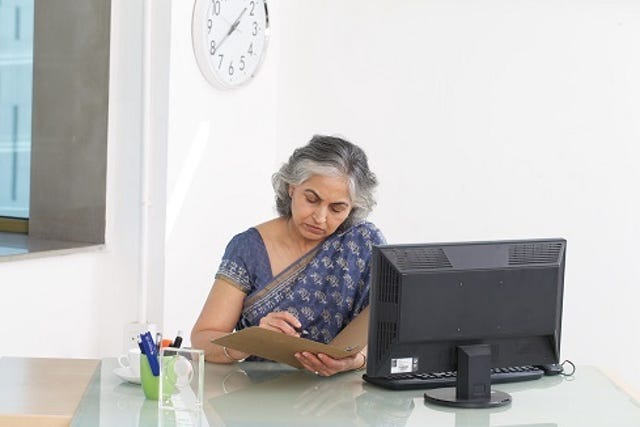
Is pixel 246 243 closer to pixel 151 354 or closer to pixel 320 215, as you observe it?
pixel 320 215

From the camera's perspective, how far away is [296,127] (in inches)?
219

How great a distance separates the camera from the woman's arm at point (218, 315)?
10.9ft

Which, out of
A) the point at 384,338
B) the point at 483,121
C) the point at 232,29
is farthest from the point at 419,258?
the point at 483,121

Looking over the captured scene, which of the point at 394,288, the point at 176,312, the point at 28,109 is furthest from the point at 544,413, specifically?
the point at 28,109

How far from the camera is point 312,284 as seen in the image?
344 centimetres

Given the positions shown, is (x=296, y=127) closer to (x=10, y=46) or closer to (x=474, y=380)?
(x=10, y=46)

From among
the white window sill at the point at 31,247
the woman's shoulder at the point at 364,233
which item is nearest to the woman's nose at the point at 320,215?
the woman's shoulder at the point at 364,233

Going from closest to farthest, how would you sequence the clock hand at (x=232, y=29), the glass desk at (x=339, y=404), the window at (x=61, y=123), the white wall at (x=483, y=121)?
1. the glass desk at (x=339, y=404)
2. the window at (x=61, y=123)
3. the clock hand at (x=232, y=29)
4. the white wall at (x=483, y=121)

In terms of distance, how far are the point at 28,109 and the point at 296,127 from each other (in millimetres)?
1357

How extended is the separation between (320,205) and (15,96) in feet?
5.96

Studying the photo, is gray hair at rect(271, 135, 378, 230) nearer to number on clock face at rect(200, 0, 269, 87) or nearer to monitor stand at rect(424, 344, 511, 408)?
monitor stand at rect(424, 344, 511, 408)

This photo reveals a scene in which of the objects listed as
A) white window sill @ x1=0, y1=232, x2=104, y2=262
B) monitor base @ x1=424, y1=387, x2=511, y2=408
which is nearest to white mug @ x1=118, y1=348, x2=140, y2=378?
monitor base @ x1=424, y1=387, x2=511, y2=408

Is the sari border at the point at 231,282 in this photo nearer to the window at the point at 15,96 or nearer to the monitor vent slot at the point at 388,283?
the monitor vent slot at the point at 388,283

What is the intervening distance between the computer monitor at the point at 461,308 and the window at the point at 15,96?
231 centimetres
